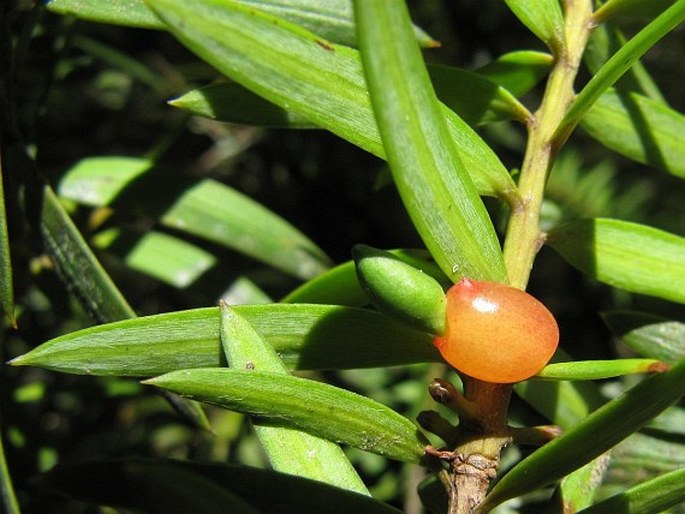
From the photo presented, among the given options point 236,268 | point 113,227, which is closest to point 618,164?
point 236,268

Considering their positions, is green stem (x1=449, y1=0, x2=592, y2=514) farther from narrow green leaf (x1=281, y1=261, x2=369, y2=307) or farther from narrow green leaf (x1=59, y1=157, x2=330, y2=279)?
narrow green leaf (x1=59, y1=157, x2=330, y2=279)

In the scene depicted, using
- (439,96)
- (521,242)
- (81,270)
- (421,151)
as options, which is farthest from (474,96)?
(81,270)

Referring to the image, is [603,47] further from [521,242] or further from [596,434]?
[596,434]

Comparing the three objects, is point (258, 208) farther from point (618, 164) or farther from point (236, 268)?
point (618, 164)

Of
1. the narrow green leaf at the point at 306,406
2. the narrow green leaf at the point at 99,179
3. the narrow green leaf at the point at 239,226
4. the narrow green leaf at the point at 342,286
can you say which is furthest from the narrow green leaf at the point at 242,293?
the narrow green leaf at the point at 306,406

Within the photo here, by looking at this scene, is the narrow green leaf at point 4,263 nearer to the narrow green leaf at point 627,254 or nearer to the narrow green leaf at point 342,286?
the narrow green leaf at point 342,286
